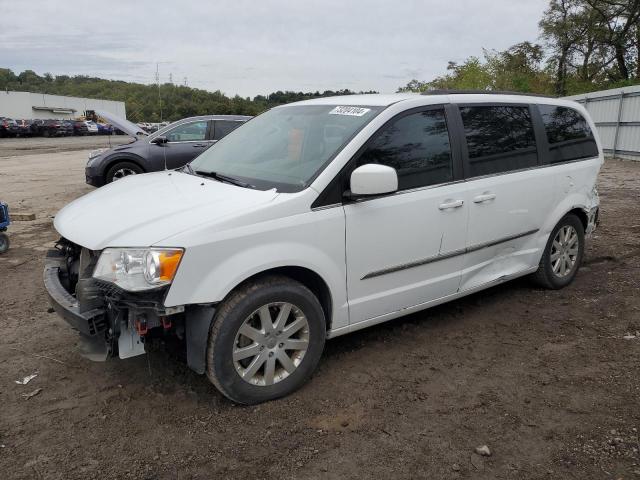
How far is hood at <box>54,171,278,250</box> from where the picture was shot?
2990 millimetres

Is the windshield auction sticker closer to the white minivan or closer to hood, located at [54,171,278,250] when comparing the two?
the white minivan

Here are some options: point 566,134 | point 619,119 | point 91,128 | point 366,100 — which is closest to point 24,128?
point 91,128

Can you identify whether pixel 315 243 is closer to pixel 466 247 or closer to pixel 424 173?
pixel 424 173

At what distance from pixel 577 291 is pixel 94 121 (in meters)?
58.2

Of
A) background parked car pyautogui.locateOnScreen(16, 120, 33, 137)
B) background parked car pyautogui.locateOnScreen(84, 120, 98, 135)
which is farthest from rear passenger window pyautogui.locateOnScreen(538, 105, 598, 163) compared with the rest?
background parked car pyautogui.locateOnScreen(84, 120, 98, 135)

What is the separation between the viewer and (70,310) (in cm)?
306

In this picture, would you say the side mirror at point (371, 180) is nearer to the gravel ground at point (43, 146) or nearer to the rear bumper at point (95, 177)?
the rear bumper at point (95, 177)

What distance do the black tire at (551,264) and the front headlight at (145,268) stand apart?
→ 346 cm

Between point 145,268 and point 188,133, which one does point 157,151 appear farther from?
point 145,268

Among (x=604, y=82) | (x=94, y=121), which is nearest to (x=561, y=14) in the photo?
(x=604, y=82)

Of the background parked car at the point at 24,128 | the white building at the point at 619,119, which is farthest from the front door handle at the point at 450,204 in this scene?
the background parked car at the point at 24,128

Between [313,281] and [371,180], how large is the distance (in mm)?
719

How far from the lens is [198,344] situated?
118 inches

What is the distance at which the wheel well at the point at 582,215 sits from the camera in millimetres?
5121
